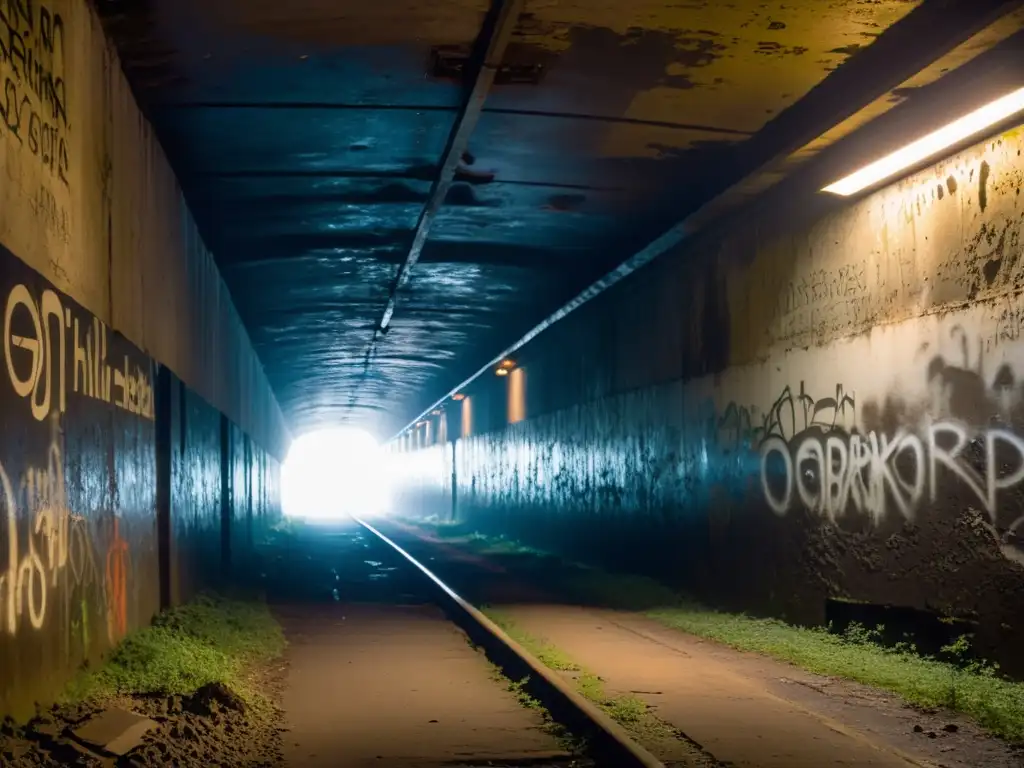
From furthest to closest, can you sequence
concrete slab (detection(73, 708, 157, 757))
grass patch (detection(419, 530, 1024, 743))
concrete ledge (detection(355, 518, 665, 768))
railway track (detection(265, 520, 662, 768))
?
1. grass patch (detection(419, 530, 1024, 743))
2. railway track (detection(265, 520, 662, 768))
3. concrete ledge (detection(355, 518, 665, 768))
4. concrete slab (detection(73, 708, 157, 757))

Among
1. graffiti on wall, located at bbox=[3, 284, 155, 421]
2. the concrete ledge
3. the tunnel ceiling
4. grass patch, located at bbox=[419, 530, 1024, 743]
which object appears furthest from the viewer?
the tunnel ceiling

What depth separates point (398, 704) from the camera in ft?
24.0

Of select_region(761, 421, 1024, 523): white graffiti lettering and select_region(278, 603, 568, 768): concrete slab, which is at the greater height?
select_region(761, 421, 1024, 523): white graffiti lettering

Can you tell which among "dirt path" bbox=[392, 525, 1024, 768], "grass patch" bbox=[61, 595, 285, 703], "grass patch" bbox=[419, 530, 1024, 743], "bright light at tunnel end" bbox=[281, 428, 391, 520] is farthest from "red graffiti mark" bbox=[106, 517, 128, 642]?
"bright light at tunnel end" bbox=[281, 428, 391, 520]

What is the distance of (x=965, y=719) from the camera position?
6.56 m

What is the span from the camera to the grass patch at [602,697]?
6.29m

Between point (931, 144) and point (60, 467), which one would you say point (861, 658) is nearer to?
point (931, 144)

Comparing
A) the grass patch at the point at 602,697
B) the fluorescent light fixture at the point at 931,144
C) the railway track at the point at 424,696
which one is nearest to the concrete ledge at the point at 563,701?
the railway track at the point at 424,696

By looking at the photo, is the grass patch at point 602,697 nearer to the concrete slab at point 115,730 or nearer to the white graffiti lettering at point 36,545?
the concrete slab at point 115,730

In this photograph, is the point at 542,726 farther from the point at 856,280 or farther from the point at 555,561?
the point at 555,561

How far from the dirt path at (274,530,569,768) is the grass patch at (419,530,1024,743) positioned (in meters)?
0.72

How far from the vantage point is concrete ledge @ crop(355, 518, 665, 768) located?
5527mm

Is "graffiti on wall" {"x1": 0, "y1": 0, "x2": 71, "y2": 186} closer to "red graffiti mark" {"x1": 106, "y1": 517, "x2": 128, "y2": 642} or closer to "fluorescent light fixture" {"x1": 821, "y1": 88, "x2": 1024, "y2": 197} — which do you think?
"red graffiti mark" {"x1": 106, "y1": 517, "x2": 128, "y2": 642}

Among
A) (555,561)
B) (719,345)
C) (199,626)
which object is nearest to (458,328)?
(555,561)
